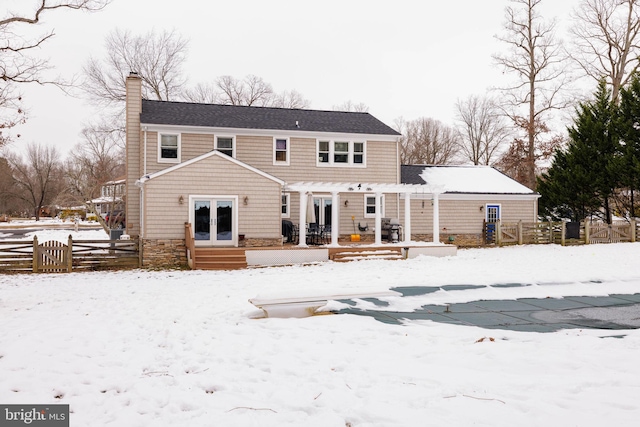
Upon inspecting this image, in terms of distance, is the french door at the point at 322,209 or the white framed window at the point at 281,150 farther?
the french door at the point at 322,209

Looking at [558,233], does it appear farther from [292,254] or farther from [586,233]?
[292,254]

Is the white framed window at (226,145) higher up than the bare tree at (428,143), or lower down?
lower down

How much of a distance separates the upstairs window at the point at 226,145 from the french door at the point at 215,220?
13.3 feet

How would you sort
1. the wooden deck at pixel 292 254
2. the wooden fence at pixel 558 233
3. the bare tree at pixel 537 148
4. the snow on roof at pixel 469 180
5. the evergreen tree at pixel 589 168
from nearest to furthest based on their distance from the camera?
the wooden deck at pixel 292 254, the wooden fence at pixel 558 233, the snow on roof at pixel 469 180, the evergreen tree at pixel 589 168, the bare tree at pixel 537 148

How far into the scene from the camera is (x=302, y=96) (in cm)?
5309

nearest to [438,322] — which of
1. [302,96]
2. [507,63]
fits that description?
[507,63]

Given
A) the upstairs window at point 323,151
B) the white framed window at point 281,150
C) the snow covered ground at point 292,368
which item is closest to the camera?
the snow covered ground at point 292,368

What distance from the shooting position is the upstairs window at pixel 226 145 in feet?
71.3

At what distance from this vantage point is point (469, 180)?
2634 centimetres

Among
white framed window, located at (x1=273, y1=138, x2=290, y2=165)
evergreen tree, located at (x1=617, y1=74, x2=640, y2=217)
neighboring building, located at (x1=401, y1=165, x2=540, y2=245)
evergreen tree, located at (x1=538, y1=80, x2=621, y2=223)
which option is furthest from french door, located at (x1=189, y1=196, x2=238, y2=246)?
evergreen tree, located at (x1=617, y1=74, x2=640, y2=217)

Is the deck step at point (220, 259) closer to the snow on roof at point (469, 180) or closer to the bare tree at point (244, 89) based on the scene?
the snow on roof at point (469, 180)

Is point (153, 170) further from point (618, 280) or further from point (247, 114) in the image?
point (618, 280)

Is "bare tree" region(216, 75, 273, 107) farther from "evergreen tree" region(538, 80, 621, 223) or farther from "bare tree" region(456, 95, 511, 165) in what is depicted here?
"evergreen tree" region(538, 80, 621, 223)

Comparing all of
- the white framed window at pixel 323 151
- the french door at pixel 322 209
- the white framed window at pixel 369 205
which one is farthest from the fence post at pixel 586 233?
the white framed window at pixel 323 151
